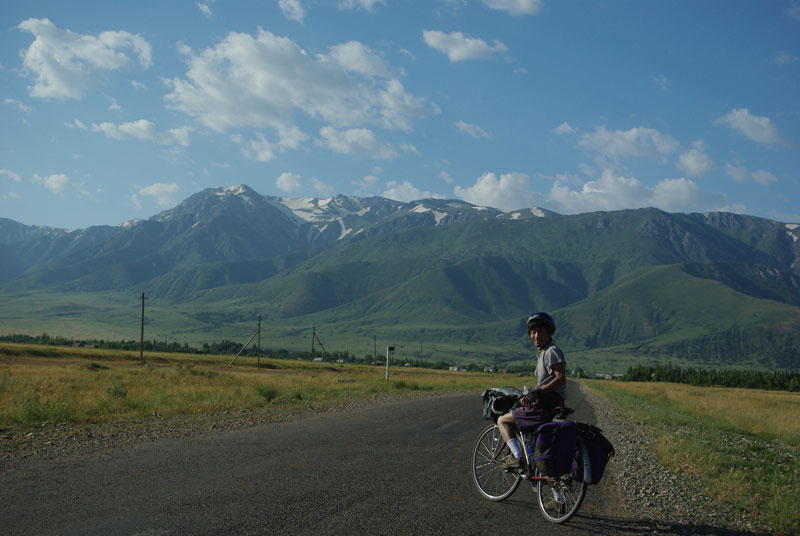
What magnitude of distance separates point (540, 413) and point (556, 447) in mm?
500

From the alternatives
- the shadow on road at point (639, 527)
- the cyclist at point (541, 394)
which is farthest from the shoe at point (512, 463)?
the shadow on road at point (639, 527)

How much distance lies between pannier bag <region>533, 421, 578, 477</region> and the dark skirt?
21 cm

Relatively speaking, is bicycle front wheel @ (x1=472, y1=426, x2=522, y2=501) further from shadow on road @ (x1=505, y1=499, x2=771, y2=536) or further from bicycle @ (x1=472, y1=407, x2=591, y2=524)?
shadow on road @ (x1=505, y1=499, x2=771, y2=536)

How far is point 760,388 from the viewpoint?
327ft

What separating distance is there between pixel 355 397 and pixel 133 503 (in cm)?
1793

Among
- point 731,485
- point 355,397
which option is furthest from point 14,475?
point 355,397

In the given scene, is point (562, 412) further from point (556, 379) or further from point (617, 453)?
point (617, 453)

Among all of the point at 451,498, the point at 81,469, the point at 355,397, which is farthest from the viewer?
the point at 355,397

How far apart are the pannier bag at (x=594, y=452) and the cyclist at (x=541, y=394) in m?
0.48

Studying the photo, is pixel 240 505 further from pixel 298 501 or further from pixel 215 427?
pixel 215 427

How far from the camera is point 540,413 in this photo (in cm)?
793

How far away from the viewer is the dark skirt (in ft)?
26.0

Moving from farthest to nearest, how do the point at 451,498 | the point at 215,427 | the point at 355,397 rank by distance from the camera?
the point at 355,397
the point at 215,427
the point at 451,498

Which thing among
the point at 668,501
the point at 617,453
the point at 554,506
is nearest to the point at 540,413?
the point at 554,506
